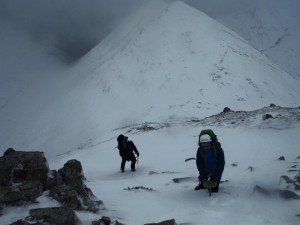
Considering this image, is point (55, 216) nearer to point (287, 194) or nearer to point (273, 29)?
point (287, 194)

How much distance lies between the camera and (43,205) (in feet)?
22.6

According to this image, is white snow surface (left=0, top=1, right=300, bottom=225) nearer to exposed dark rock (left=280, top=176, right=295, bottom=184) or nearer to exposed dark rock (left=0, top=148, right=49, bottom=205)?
exposed dark rock (left=280, top=176, right=295, bottom=184)

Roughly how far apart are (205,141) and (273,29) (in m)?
109

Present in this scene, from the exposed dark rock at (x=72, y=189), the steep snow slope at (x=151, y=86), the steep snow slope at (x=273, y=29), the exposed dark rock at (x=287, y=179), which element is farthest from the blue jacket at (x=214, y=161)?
the steep snow slope at (x=273, y=29)

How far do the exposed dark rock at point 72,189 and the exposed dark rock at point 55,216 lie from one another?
2.92ft

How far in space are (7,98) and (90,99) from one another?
124ft

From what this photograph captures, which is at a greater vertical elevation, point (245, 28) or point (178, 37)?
point (245, 28)

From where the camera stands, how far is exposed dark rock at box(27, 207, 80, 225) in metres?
5.83

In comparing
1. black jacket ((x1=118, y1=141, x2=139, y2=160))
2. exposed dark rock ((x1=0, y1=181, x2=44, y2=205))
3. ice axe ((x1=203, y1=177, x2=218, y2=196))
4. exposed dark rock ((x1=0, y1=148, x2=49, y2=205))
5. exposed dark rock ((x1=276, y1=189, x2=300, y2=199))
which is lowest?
exposed dark rock ((x1=276, y1=189, x2=300, y2=199))

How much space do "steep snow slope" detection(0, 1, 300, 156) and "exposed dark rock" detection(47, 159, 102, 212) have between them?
31.6m

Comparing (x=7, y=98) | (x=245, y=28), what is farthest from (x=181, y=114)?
(x=245, y=28)

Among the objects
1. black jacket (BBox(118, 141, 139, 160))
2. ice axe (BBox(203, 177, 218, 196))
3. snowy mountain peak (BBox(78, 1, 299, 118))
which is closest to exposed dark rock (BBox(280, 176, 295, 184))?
ice axe (BBox(203, 177, 218, 196))

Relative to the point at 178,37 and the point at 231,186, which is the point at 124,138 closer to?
the point at 231,186

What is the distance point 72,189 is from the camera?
7430 millimetres
